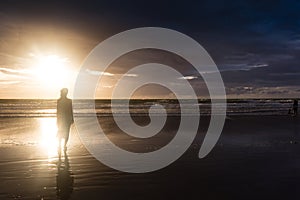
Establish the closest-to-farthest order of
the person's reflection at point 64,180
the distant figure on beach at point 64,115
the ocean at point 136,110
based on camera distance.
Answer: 1. the person's reflection at point 64,180
2. the distant figure on beach at point 64,115
3. the ocean at point 136,110

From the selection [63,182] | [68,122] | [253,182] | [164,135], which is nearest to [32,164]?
[68,122]

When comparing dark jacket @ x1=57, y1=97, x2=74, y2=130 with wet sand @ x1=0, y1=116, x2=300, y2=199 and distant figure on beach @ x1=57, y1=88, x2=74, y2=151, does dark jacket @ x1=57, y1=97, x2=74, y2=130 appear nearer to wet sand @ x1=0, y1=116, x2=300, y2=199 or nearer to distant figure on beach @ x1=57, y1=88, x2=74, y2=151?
distant figure on beach @ x1=57, y1=88, x2=74, y2=151

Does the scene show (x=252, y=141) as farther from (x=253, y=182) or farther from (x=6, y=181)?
(x=6, y=181)

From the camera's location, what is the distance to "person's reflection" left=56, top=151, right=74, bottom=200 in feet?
29.2

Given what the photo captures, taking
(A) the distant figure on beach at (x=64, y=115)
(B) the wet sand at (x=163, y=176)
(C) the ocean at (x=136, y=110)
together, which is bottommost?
(B) the wet sand at (x=163, y=176)

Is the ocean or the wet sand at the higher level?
the ocean

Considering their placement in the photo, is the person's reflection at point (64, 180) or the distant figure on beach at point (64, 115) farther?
the distant figure on beach at point (64, 115)

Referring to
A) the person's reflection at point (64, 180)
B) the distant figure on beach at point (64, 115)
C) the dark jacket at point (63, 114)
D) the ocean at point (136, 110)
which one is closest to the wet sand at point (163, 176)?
the person's reflection at point (64, 180)

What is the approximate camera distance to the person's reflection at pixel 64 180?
8907 millimetres

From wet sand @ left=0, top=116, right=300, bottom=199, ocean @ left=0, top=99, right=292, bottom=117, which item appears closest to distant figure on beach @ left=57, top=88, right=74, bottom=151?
wet sand @ left=0, top=116, right=300, bottom=199

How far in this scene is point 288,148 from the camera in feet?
53.9

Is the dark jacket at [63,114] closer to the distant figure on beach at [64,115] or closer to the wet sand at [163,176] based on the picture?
the distant figure on beach at [64,115]

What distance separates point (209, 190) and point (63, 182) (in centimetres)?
404

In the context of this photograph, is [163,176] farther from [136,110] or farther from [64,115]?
[136,110]
